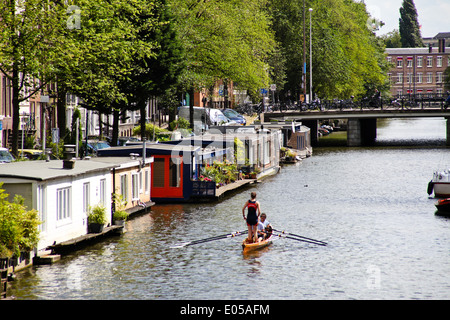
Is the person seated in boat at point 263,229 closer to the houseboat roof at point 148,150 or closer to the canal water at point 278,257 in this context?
the canal water at point 278,257

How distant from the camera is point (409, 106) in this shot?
96750 mm

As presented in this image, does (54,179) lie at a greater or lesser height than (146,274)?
greater

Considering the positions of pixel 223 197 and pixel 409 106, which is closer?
pixel 223 197

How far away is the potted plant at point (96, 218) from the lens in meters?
31.0

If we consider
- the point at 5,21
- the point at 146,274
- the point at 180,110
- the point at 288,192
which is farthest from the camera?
the point at 180,110

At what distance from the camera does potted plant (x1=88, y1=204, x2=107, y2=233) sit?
31.0m

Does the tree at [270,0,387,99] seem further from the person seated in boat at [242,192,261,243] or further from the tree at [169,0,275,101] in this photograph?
the person seated in boat at [242,192,261,243]

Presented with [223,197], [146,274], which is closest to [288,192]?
[223,197]

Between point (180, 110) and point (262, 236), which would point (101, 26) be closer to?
point (262, 236)

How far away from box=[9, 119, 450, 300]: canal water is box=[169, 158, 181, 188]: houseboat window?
1660 mm


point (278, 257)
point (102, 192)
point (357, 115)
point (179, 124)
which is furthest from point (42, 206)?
point (357, 115)

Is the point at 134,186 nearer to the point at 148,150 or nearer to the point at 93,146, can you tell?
the point at 148,150
